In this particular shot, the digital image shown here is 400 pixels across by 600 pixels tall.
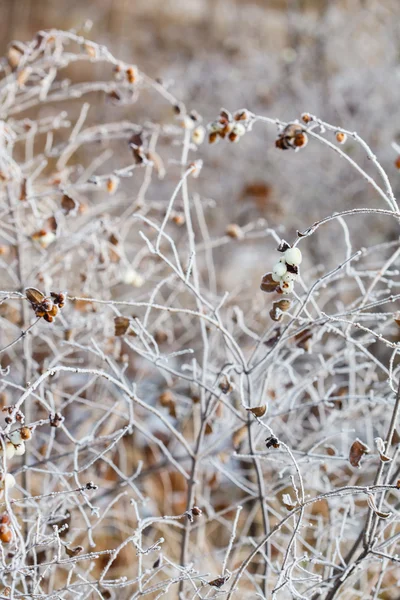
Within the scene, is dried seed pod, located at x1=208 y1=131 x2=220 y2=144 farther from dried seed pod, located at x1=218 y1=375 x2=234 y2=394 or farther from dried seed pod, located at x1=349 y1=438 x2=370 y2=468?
dried seed pod, located at x1=349 y1=438 x2=370 y2=468

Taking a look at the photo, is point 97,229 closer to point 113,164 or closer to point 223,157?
point 223,157

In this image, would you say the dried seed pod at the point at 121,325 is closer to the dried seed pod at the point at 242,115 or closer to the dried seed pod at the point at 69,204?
the dried seed pod at the point at 69,204

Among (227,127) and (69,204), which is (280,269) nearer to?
(227,127)

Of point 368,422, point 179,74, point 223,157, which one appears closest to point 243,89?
point 223,157

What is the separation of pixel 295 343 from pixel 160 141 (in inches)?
145

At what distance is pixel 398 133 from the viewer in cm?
387

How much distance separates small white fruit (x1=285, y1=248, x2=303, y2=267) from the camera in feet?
3.64

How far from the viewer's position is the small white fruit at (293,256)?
3.64ft

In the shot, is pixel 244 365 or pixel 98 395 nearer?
pixel 244 365

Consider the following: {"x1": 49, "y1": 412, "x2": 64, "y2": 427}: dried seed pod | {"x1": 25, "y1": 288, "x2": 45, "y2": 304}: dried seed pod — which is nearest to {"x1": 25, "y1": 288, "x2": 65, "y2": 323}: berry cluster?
{"x1": 25, "y1": 288, "x2": 45, "y2": 304}: dried seed pod

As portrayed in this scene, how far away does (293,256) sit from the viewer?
111cm

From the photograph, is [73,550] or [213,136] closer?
[73,550]

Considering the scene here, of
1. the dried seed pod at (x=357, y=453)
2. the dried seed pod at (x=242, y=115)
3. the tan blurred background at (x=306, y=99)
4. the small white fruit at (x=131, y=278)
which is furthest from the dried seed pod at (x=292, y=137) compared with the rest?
the tan blurred background at (x=306, y=99)

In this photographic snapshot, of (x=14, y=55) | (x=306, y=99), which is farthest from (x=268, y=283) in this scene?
(x=306, y=99)
